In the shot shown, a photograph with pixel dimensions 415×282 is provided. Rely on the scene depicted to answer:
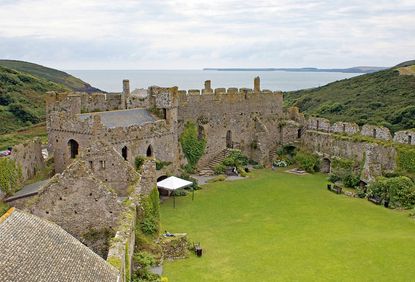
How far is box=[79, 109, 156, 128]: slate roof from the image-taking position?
30.5m

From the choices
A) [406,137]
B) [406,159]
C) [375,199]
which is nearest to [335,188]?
[375,199]

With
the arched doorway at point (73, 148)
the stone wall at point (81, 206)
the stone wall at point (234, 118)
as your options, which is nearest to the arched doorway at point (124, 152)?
the arched doorway at point (73, 148)

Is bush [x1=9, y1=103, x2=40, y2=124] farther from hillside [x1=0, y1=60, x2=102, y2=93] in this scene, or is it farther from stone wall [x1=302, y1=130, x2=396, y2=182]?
hillside [x1=0, y1=60, x2=102, y2=93]

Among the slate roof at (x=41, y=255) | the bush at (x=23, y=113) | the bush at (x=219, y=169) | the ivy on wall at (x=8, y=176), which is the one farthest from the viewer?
the bush at (x=23, y=113)

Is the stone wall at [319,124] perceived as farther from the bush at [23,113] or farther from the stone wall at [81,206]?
the bush at [23,113]

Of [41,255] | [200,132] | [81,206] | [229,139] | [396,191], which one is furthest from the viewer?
[229,139]

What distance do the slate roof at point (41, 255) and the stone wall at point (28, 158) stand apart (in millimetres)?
15546

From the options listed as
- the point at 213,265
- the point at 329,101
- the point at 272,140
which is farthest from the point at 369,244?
the point at 329,101

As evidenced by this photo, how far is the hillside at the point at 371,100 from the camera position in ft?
177

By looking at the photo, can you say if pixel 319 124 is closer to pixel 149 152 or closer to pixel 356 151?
pixel 356 151

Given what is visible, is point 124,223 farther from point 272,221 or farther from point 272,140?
point 272,140

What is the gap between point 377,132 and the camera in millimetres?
34188

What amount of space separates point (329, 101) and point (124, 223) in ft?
208

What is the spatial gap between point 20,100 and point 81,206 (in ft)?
186
